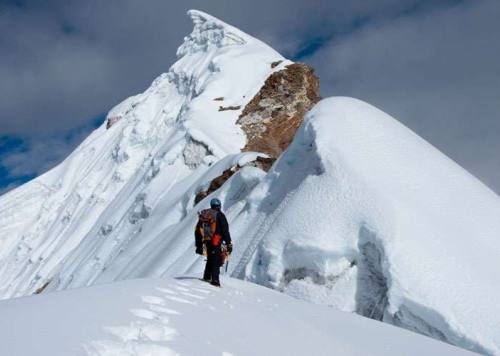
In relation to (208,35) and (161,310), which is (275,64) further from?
(161,310)

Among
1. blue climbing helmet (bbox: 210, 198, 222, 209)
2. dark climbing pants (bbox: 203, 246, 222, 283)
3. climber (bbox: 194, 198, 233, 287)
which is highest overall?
blue climbing helmet (bbox: 210, 198, 222, 209)

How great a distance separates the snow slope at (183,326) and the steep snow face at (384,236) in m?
2.11

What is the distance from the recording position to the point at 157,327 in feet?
18.1

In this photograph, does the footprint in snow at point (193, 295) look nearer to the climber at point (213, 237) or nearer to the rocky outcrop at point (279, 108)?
the climber at point (213, 237)

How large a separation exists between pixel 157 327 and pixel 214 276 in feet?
11.8

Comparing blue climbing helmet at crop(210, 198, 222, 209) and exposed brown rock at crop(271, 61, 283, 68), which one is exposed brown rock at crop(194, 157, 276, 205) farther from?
exposed brown rock at crop(271, 61, 283, 68)

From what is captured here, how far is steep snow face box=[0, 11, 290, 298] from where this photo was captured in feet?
108

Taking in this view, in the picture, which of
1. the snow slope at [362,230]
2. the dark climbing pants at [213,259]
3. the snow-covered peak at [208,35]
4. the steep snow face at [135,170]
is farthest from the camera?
the snow-covered peak at [208,35]

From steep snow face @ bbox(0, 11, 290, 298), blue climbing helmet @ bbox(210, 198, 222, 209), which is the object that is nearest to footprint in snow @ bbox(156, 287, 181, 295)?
blue climbing helmet @ bbox(210, 198, 222, 209)

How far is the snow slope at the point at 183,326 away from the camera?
15.5 feet

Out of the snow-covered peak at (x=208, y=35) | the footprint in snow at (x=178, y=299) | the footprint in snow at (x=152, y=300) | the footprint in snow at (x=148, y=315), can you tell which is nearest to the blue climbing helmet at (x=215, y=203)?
the footprint in snow at (x=178, y=299)

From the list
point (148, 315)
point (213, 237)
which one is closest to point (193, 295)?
A: point (213, 237)

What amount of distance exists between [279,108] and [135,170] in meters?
15.7

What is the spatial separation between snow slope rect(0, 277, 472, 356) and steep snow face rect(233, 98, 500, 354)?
2.11 m
